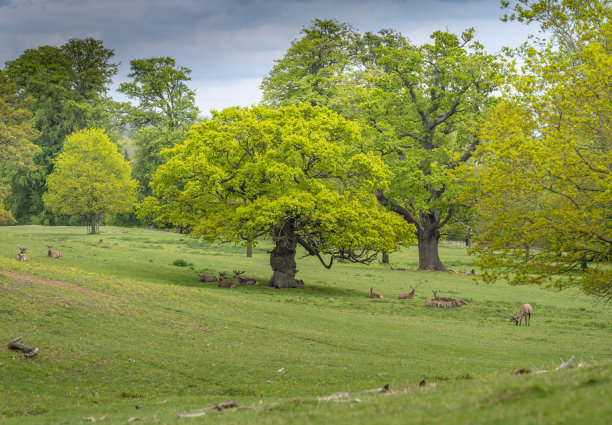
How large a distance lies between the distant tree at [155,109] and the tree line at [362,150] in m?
0.27

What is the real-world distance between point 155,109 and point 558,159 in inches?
2689

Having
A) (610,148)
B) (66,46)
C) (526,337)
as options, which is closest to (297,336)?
(526,337)

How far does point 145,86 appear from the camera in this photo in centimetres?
7656

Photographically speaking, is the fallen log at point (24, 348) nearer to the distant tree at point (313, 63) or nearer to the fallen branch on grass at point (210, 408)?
the fallen branch on grass at point (210, 408)

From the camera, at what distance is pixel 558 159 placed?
18719 millimetres

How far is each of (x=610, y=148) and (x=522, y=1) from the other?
22.8 feet

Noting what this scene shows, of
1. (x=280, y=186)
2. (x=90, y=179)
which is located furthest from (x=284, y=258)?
(x=90, y=179)

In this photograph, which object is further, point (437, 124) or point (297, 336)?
point (437, 124)

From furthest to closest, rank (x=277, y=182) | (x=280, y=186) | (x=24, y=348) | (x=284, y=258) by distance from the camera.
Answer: (x=284, y=258) < (x=280, y=186) < (x=277, y=182) < (x=24, y=348)

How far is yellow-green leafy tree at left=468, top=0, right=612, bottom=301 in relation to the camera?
743 inches

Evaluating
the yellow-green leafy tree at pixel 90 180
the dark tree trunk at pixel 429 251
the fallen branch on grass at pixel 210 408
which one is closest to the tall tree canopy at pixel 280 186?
the dark tree trunk at pixel 429 251

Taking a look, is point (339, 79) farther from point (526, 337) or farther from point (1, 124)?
point (526, 337)

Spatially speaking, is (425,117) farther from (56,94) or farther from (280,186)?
(56,94)

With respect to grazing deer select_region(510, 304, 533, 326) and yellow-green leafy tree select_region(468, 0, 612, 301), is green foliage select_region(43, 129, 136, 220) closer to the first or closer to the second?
grazing deer select_region(510, 304, 533, 326)
